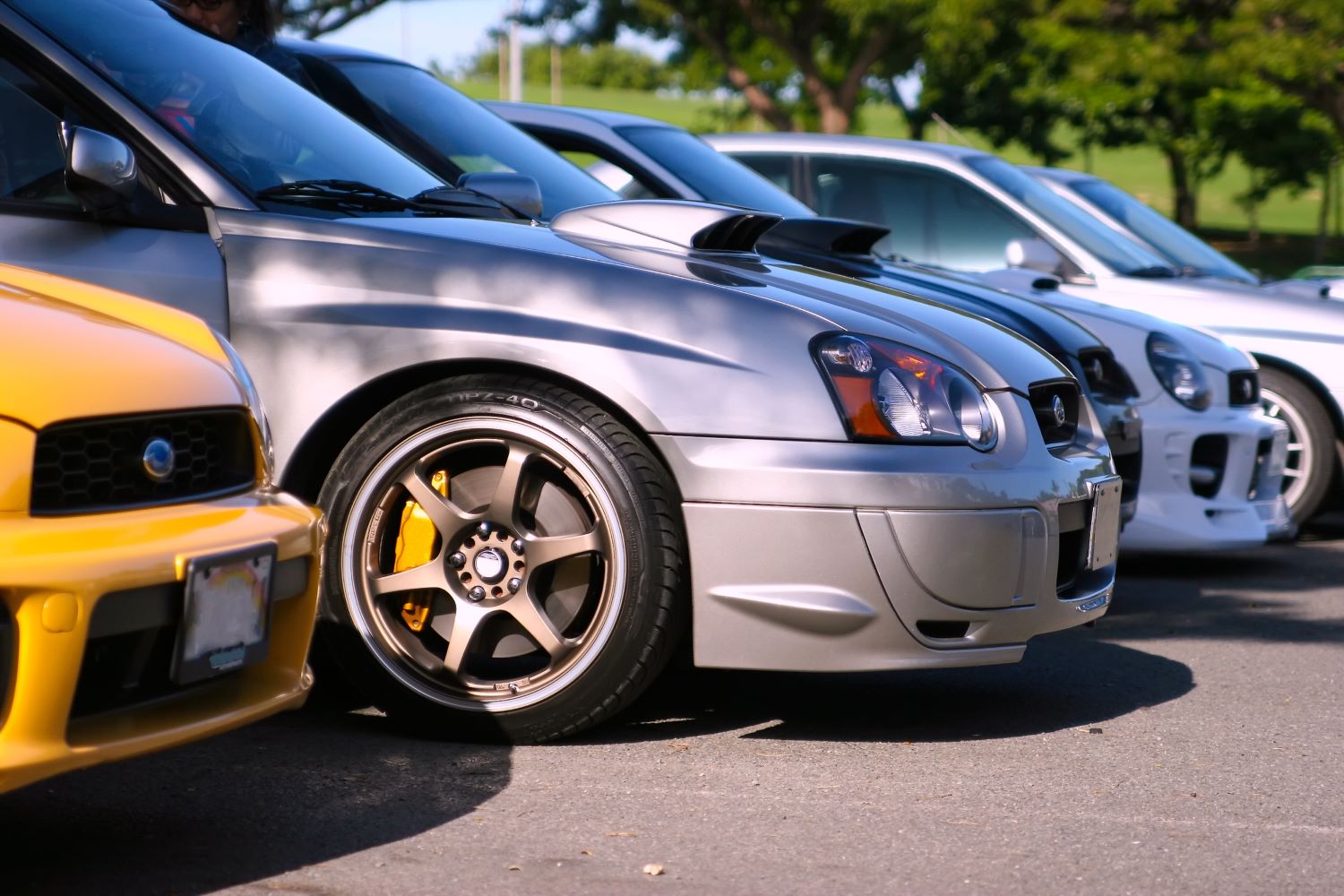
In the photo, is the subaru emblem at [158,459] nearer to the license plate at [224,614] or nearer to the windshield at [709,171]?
the license plate at [224,614]

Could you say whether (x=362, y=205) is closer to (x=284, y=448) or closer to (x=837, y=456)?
(x=284, y=448)

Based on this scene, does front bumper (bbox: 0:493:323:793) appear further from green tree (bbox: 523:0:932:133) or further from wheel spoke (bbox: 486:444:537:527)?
green tree (bbox: 523:0:932:133)

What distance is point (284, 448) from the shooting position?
3.89 m

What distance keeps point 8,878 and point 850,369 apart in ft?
6.33

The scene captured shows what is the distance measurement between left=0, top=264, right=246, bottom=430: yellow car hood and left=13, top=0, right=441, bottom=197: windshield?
3.38 feet

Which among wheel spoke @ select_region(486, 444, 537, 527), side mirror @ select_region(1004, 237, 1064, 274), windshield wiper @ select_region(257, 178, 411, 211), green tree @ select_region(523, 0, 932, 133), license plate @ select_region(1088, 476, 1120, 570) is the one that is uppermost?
green tree @ select_region(523, 0, 932, 133)

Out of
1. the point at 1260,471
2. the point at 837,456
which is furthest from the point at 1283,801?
the point at 1260,471

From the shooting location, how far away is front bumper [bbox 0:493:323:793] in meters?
2.50

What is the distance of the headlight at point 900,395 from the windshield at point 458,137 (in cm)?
225

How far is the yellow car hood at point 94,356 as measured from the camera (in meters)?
2.59

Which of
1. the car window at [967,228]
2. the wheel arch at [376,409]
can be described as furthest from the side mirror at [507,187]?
the car window at [967,228]

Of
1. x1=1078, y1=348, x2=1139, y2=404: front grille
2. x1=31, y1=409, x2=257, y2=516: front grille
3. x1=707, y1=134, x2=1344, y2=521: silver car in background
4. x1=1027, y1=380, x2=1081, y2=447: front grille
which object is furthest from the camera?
x1=707, y1=134, x2=1344, y2=521: silver car in background

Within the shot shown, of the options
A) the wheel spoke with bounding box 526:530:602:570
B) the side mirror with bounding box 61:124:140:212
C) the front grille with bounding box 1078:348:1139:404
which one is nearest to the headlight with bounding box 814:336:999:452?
the wheel spoke with bounding box 526:530:602:570

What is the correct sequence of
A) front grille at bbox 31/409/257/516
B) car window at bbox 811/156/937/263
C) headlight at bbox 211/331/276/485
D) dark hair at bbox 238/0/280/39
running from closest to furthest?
front grille at bbox 31/409/257/516
headlight at bbox 211/331/276/485
dark hair at bbox 238/0/280/39
car window at bbox 811/156/937/263
